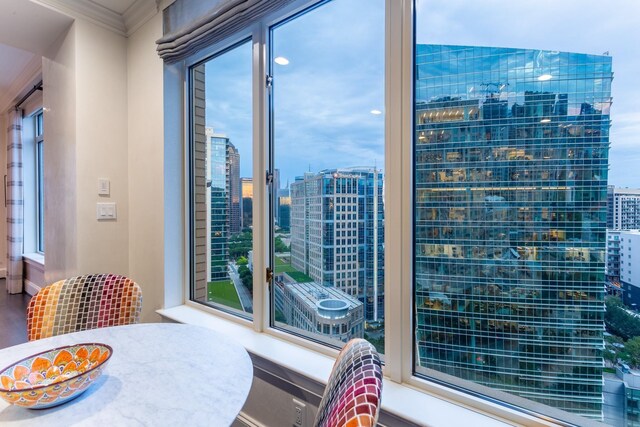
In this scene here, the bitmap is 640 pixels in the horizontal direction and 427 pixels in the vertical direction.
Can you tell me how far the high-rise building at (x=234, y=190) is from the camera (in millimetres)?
1943

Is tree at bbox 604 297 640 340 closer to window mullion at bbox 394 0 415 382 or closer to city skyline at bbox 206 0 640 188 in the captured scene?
city skyline at bbox 206 0 640 188

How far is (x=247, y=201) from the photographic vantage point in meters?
1.87

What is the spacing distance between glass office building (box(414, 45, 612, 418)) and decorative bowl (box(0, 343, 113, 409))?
1.09m

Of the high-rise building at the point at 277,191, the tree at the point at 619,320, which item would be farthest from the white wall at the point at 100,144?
the tree at the point at 619,320

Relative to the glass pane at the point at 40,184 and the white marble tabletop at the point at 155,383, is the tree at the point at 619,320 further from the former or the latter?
the glass pane at the point at 40,184

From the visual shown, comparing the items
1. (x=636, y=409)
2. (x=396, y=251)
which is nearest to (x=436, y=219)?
(x=396, y=251)

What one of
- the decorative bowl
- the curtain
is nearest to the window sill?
the decorative bowl

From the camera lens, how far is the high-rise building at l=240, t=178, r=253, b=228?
72.3 inches

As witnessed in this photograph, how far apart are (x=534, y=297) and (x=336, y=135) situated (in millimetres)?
1013

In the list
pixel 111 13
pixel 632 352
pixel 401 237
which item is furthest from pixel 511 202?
pixel 111 13

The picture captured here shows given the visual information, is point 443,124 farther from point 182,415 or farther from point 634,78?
point 182,415

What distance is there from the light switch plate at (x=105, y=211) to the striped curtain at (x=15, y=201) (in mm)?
3432

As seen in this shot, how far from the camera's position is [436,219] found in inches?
48.1

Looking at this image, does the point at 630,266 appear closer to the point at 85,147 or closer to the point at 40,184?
the point at 85,147
